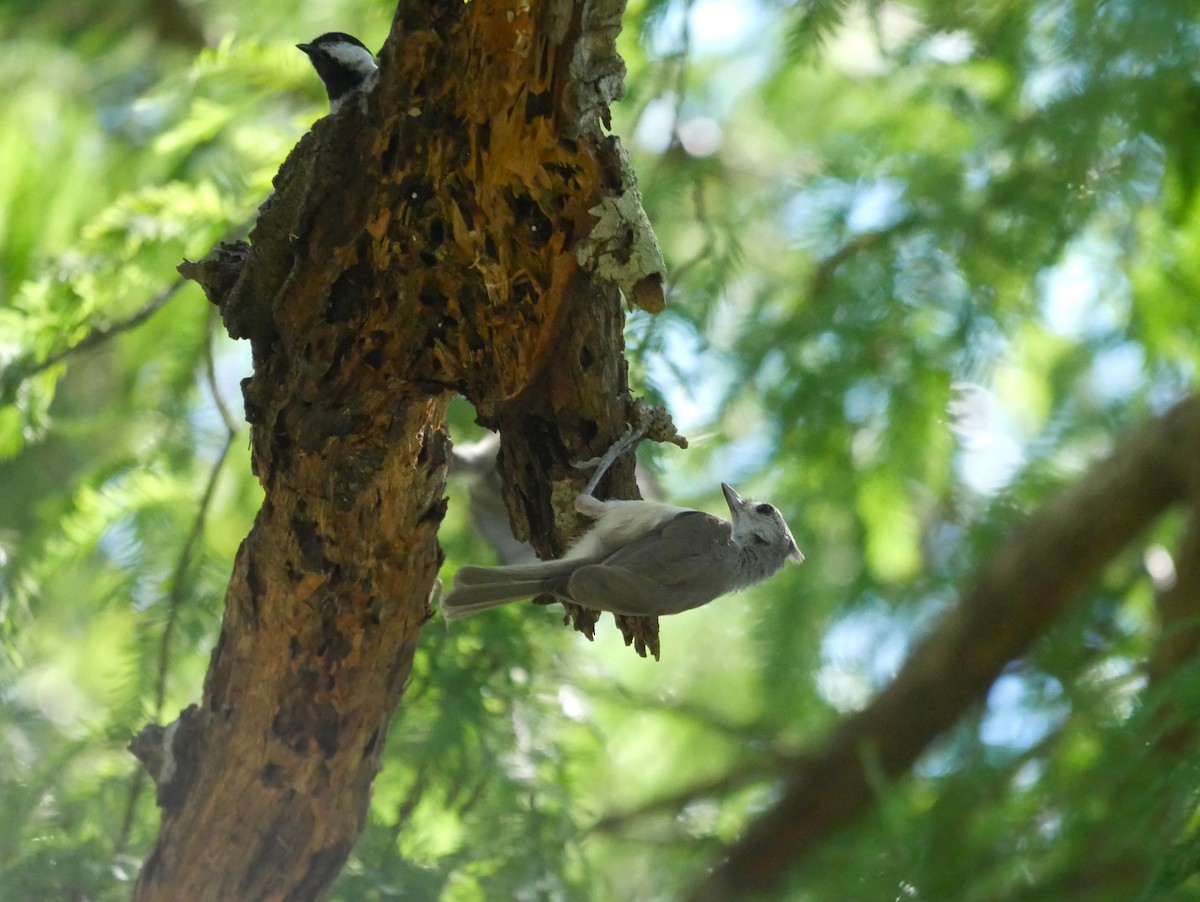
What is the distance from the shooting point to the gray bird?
1674mm

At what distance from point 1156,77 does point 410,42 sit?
56.9 inches

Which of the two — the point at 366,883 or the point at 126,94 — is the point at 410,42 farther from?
the point at 126,94

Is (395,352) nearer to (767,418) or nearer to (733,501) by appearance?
(733,501)

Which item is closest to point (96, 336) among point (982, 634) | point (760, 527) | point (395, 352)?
point (395, 352)

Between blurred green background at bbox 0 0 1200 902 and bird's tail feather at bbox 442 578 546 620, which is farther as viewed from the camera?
blurred green background at bbox 0 0 1200 902

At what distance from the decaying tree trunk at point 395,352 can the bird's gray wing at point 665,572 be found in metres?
0.08

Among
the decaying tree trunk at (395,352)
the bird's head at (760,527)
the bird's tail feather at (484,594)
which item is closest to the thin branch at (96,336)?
the decaying tree trunk at (395,352)

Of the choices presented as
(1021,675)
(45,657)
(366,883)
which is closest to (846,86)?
(1021,675)

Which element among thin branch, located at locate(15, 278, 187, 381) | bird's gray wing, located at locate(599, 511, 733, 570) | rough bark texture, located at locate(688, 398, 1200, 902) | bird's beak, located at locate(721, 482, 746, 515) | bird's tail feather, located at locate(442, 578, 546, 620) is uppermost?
rough bark texture, located at locate(688, 398, 1200, 902)

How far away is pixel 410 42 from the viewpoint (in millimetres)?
1390

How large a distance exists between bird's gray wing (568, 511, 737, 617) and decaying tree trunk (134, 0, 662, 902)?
77mm

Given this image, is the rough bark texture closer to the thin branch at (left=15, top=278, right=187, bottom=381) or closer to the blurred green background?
the blurred green background

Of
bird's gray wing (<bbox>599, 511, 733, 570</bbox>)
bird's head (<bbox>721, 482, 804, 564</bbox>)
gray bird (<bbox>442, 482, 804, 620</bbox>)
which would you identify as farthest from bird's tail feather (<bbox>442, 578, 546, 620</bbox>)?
bird's head (<bbox>721, 482, 804, 564</bbox>)

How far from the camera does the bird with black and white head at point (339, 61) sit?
2.04m
